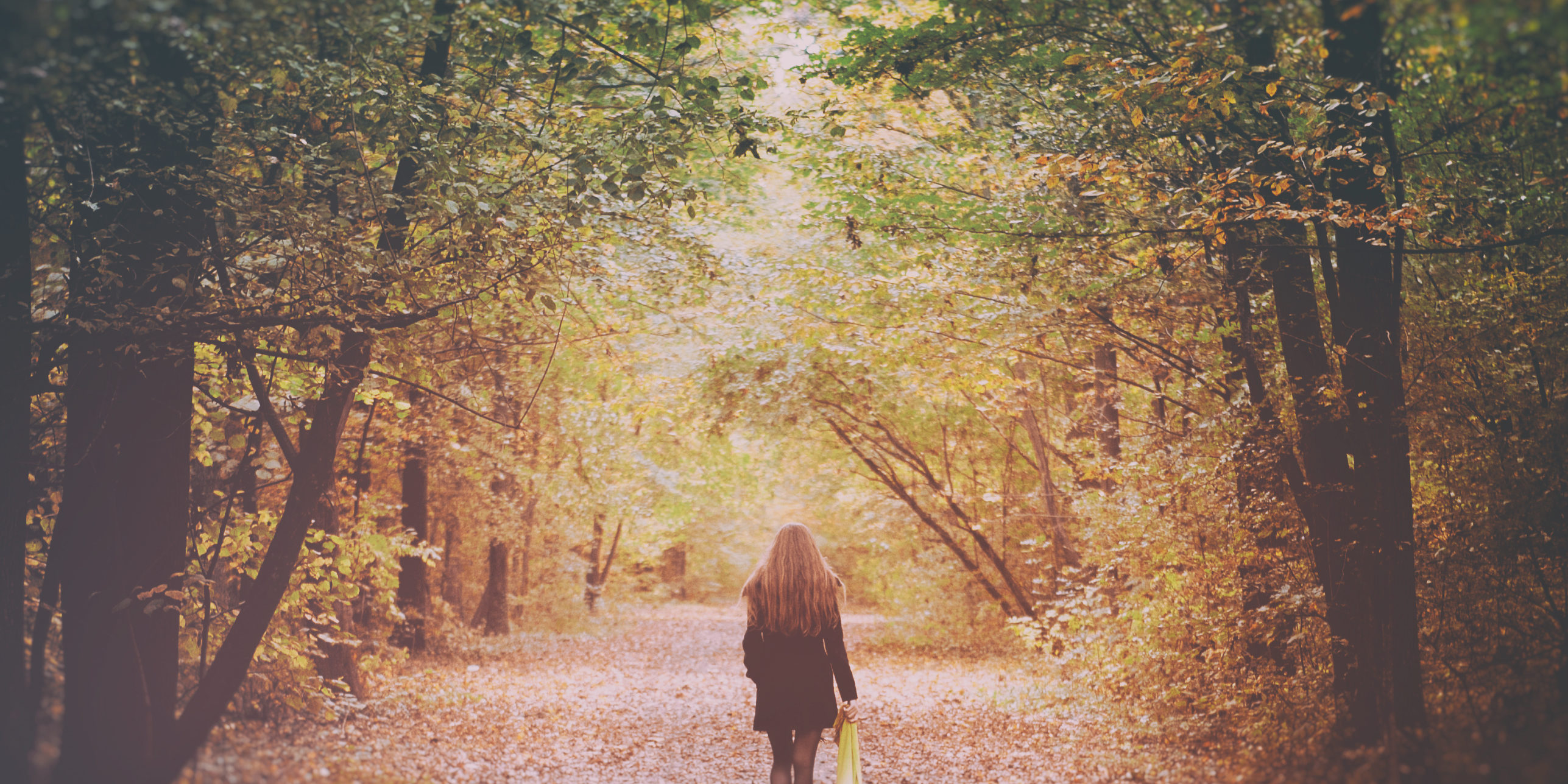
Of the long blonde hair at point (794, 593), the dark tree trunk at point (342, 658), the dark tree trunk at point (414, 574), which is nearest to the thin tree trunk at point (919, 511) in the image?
the dark tree trunk at point (414, 574)

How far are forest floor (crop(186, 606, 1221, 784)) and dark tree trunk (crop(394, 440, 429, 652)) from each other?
2.28 feet

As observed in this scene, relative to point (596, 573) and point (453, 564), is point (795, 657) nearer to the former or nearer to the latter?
point (453, 564)

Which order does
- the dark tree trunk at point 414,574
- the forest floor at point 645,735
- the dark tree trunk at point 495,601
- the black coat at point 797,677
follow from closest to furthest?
the black coat at point 797,677
the forest floor at point 645,735
the dark tree trunk at point 414,574
the dark tree trunk at point 495,601

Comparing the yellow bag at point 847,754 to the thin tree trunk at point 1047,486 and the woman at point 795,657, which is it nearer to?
the woman at point 795,657

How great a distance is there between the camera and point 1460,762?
3.14m

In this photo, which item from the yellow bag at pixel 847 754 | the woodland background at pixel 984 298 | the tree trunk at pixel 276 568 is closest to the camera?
the woodland background at pixel 984 298

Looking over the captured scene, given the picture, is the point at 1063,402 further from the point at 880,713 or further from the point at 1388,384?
the point at 1388,384

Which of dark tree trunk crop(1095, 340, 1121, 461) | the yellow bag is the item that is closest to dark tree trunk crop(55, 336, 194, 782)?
the yellow bag

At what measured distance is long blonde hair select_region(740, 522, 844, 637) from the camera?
5625mm

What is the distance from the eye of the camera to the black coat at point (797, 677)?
557cm

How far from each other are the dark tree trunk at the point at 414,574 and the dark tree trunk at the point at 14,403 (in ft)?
31.3

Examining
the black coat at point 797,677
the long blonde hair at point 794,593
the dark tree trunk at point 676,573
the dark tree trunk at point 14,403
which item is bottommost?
the dark tree trunk at point 676,573

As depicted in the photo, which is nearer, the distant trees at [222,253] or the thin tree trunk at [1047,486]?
the distant trees at [222,253]

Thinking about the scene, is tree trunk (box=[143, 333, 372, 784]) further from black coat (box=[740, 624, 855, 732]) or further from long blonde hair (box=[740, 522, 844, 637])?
black coat (box=[740, 624, 855, 732])
